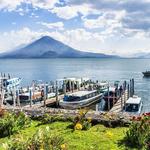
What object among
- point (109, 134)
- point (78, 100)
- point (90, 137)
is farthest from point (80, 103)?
Result: point (90, 137)

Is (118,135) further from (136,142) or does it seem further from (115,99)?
(115,99)

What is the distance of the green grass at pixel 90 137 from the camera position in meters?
15.0

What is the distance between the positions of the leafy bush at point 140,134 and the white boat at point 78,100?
1431 inches

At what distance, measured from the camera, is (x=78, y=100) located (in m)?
54.5

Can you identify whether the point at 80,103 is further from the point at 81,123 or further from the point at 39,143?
the point at 39,143

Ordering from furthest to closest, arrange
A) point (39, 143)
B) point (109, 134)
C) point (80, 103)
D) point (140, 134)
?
point (80, 103) < point (109, 134) < point (140, 134) < point (39, 143)

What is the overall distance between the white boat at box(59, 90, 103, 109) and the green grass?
32347 mm

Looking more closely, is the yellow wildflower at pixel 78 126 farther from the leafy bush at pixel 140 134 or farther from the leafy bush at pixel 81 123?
the leafy bush at pixel 140 134

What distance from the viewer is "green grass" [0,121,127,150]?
1496 cm

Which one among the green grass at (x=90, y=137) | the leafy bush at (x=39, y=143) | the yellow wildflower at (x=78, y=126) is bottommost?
the green grass at (x=90, y=137)

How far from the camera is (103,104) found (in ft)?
203

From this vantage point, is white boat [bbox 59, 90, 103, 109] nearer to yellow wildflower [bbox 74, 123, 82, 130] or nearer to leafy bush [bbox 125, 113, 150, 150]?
yellow wildflower [bbox 74, 123, 82, 130]

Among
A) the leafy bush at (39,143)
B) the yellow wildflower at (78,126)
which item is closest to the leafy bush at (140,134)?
the yellow wildflower at (78,126)

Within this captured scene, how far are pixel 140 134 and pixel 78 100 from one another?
39.9 metres
